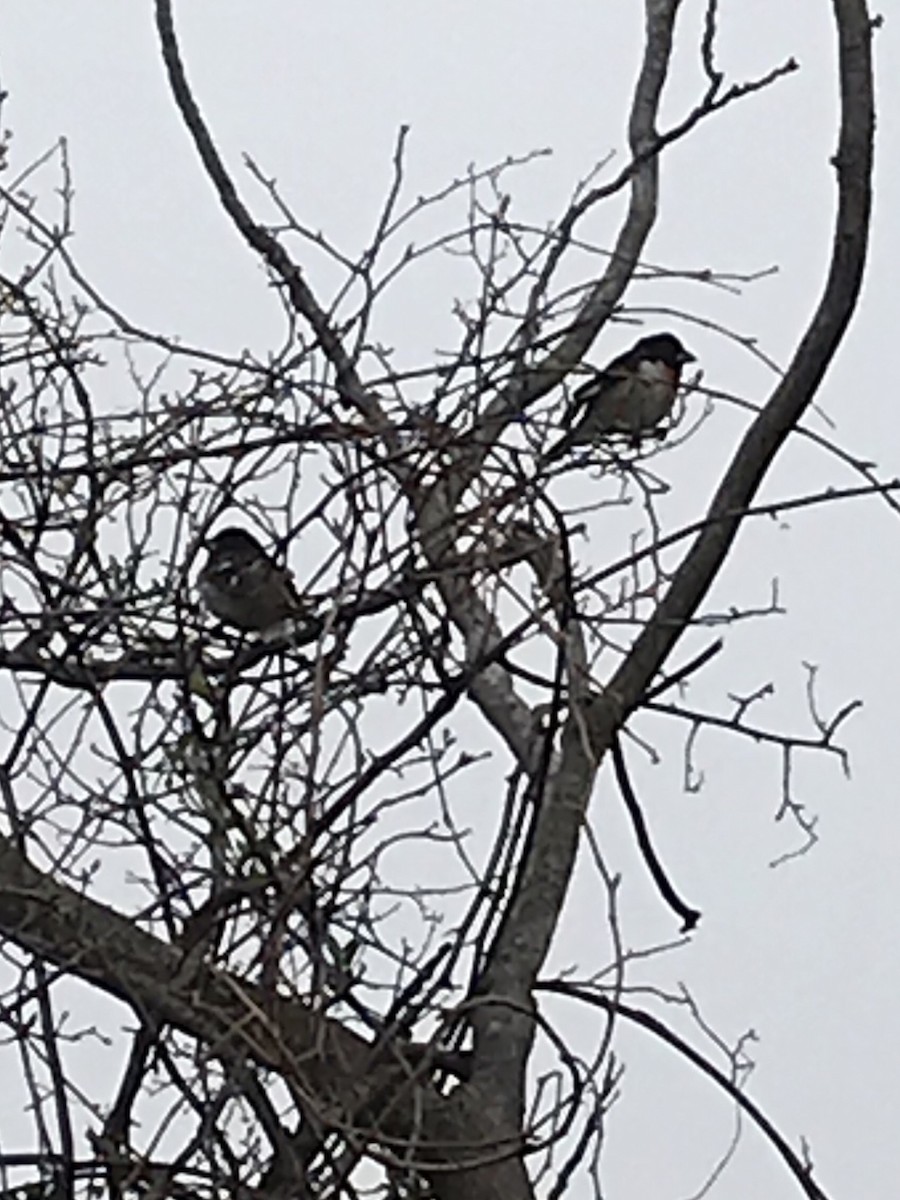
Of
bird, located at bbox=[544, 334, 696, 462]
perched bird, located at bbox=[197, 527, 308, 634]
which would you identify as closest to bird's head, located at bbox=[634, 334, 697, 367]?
bird, located at bbox=[544, 334, 696, 462]

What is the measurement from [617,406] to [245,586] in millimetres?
417

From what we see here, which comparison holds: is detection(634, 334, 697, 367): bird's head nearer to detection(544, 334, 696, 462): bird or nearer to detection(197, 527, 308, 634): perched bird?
detection(544, 334, 696, 462): bird

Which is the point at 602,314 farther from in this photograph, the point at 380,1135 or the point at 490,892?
the point at 380,1135

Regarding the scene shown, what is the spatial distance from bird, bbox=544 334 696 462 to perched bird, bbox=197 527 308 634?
0.92 feet

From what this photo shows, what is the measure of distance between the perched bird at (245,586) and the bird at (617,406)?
0.92ft

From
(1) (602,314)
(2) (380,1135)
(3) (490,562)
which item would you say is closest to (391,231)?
(1) (602,314)

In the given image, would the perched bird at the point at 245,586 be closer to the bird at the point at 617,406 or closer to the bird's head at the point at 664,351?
the bird at the point at 617,406

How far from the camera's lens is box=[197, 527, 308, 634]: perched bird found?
230cm

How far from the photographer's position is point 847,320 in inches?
93.5

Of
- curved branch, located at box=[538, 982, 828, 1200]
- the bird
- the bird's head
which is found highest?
the bird's head

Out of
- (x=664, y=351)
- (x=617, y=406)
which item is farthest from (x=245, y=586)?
(x=664, y=351)

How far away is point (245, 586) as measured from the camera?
8.39 feet

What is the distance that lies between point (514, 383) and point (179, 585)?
0.36 m

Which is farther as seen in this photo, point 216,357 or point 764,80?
point 764,80
